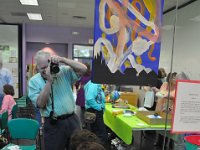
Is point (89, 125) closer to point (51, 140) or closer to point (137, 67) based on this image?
point (51, 140)

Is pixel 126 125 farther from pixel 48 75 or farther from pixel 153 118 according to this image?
pixel 48 75

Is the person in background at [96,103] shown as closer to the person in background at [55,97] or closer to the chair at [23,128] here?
the chair at [23,128]

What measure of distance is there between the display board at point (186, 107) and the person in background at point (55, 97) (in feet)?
3.38

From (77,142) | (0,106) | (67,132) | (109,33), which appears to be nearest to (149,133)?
(0,106)

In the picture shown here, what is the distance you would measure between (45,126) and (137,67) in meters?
1.24

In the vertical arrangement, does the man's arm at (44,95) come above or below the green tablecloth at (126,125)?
above

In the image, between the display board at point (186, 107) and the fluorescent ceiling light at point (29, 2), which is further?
the fluorescent ceiling light at point (29, 2)

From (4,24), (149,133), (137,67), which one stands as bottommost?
(149,133)

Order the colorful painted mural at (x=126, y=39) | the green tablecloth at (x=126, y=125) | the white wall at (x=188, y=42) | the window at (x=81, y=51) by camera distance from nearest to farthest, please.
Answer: the colorful painted mural at (x=126, y=39) < the green tablecloth at (x=126, y=125) < the white wall at (x=188, y=42) < the window at (x=81, y=51)

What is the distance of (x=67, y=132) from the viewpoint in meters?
→ 2.24

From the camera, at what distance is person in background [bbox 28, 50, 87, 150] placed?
2.15 metres

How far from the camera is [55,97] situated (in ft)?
7.30

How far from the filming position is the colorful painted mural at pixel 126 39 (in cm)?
133

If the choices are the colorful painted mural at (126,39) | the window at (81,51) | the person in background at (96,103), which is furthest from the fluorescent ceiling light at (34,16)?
the colorful painted mural at (126,39)
